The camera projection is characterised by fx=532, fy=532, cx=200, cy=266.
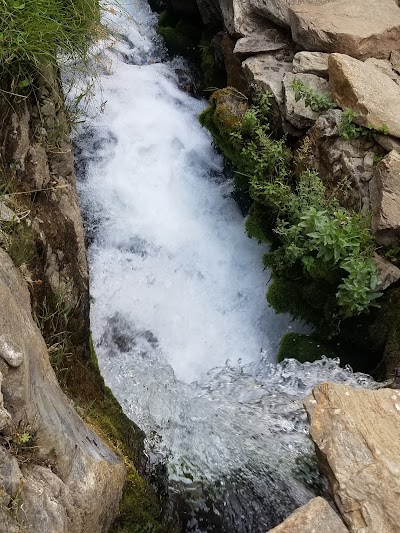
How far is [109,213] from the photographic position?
19.0ft

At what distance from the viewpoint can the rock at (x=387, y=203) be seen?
15.5 feet

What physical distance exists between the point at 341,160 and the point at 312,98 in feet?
2.52

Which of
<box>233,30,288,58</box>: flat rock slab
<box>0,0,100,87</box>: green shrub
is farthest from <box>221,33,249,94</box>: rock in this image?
<box>0,0,100,87</box>: green shrub

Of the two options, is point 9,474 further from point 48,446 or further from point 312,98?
point 312,98

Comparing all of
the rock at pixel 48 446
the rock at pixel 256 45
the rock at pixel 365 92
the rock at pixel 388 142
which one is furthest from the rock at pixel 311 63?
the rock at pixel 48 446

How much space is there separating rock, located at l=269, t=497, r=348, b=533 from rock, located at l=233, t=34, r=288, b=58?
5.17 meters

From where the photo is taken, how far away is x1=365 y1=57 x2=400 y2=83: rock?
18.8 ft

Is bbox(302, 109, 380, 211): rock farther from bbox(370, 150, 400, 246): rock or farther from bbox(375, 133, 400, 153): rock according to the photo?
bbox(370, 150, 400, 246): rock

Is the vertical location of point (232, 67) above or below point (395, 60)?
below

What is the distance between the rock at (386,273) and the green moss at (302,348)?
819mm

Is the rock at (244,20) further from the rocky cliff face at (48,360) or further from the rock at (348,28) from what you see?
the rocky cliff face at (48,360)

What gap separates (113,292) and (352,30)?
389 cm

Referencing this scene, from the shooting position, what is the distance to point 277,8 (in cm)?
636

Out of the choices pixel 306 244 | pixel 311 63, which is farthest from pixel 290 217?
pixel 311 63
